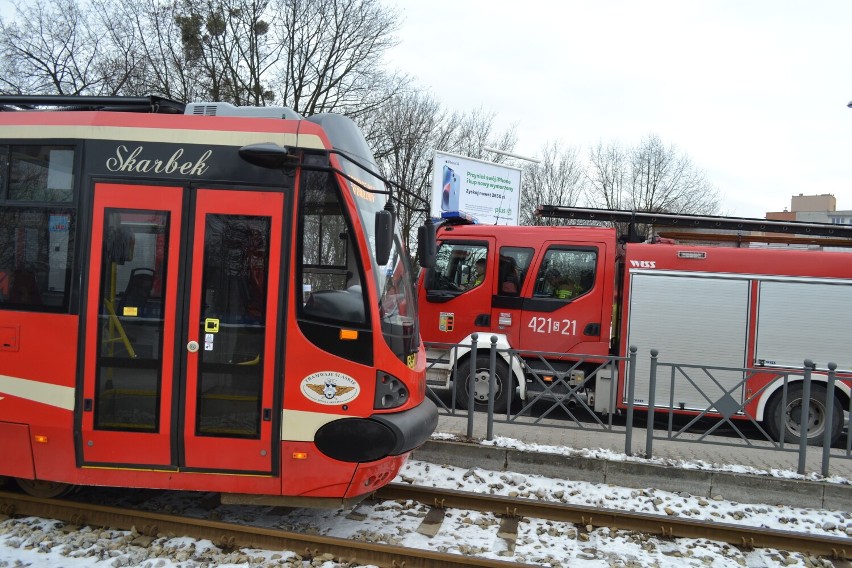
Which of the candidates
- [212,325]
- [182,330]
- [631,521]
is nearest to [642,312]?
[631,521]

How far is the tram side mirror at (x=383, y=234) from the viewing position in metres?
4.73

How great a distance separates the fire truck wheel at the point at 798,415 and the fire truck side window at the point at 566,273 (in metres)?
2.94

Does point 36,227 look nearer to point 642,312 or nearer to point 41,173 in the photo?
point 41,173

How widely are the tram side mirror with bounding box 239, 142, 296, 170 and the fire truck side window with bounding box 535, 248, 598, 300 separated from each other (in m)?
5.50

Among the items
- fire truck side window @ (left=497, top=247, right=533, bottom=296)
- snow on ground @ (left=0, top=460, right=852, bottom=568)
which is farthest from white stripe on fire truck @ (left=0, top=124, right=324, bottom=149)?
fire truck side window @ (left=497, top=247, right=533, bottom=296)

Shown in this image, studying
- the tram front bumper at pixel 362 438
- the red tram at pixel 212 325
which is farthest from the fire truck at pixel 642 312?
the red tram at pixel 212 325

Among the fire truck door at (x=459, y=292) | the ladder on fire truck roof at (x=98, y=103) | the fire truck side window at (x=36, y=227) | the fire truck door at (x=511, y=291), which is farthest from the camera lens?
the fire truck door at (x=459, y=292)

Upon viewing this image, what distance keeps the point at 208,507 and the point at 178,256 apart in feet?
8.04

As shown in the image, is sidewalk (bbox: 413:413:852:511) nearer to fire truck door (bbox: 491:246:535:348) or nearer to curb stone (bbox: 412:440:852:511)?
curb stone (bbox: 412:440:852:511)

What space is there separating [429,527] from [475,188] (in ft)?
41.6

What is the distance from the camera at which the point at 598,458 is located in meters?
6.75

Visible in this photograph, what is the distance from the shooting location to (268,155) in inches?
191

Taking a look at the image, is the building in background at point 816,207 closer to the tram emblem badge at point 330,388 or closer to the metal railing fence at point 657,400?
the metal railing fence at point 657,400

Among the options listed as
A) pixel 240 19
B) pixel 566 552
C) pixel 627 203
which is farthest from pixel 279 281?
pixel 627 203
